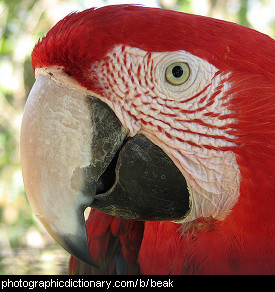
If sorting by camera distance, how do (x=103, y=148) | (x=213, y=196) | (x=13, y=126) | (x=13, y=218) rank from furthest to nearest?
(x=13, y=218)
(x=13, y=126)
(x=213, y=196)
(x=103, y=148)

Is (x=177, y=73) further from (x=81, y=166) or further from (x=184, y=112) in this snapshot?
(x=81, y=166)

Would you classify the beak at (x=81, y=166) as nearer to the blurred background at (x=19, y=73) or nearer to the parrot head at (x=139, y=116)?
the parrot head at (x=139, y=116)

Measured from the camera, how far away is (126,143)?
46.3 inches

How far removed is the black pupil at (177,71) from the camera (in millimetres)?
1180

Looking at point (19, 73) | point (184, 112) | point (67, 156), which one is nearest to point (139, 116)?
point (184, 112)

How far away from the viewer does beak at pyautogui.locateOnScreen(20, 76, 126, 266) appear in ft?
3.64

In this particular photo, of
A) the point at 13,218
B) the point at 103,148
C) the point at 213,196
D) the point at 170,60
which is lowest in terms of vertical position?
the point at 13,218

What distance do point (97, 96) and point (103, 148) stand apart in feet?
0.52

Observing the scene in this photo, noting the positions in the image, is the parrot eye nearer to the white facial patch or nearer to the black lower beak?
the white facial patch

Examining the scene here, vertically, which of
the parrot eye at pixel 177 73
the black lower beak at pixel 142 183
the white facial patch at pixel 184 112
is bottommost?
the black lower beak at pixel 142 183

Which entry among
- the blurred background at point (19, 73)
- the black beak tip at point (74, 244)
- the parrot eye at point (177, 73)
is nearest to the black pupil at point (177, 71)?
the parrot eye at point (177, 73)

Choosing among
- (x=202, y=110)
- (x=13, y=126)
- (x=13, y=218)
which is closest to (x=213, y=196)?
(x=202, y=110)

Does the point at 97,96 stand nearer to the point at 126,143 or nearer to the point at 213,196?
the point at 126,143

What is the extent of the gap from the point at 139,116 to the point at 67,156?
10.0 inches
